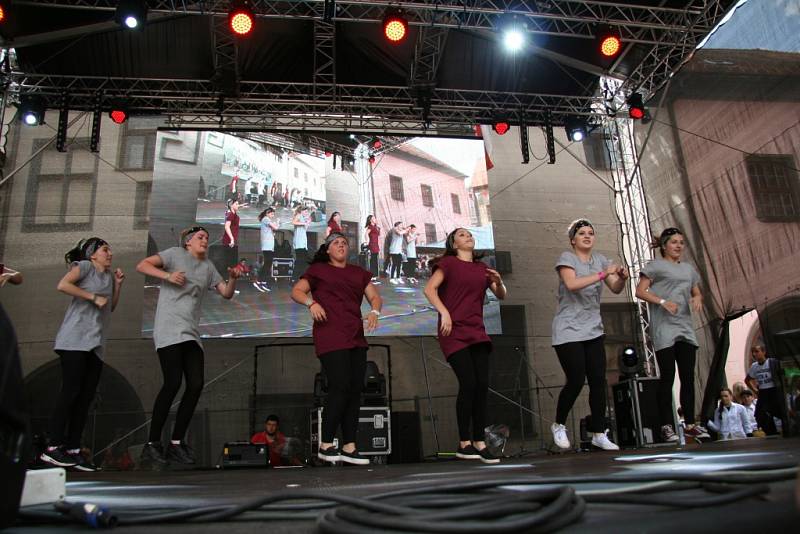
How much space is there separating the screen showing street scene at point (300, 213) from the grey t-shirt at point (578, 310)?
13.0 feet

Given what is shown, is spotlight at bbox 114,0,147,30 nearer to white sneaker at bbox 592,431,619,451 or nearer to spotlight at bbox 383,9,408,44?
spotlight at bbox 383,9,408,44

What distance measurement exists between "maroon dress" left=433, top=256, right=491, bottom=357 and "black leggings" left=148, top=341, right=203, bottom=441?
1584 millimetres

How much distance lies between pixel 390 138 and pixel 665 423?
17.7 feet

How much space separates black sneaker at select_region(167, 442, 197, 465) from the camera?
12.9 ft

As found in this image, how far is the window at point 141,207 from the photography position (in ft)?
27.9

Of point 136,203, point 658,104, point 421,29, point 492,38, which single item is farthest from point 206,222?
point 658,104

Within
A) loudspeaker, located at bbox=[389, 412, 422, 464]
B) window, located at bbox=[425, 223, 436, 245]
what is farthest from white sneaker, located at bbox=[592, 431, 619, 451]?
window, located at bbox=[425, 223, 436, 245]

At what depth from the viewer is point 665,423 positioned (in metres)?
4.44

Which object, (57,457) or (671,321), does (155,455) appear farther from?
(671,321)

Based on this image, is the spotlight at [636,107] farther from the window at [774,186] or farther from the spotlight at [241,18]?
the spotlight at [241,18]

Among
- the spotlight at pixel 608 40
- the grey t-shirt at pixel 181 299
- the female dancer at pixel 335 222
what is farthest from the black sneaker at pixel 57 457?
the spotlight at pixel 608 40

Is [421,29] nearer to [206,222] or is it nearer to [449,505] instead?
[206,222]

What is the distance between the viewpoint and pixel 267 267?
7996 millimetres

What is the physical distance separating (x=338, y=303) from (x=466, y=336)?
0.80 meters
